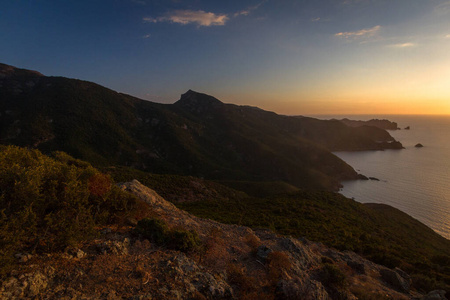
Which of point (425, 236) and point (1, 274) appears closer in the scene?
point (1, 274)

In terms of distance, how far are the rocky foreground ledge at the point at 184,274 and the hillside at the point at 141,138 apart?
72.1 meters

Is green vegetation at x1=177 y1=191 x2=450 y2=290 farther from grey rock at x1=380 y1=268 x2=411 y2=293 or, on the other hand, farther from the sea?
the sea

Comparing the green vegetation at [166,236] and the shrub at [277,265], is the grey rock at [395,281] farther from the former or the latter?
the green vegetation at [166,236]

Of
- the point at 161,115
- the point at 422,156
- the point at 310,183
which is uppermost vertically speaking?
the point at 161,115

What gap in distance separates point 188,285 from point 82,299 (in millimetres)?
3322

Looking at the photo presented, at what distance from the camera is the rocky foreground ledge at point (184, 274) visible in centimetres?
598

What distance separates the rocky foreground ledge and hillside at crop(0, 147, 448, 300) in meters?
0.03

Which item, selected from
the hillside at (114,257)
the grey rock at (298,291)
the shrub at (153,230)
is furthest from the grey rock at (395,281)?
the shrub at (153,230)

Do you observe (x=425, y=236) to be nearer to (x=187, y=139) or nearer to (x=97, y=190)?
(x=97, y=190)

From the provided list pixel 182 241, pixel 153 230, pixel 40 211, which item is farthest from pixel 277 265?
pixel 40 211

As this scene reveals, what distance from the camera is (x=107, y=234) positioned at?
9.06m

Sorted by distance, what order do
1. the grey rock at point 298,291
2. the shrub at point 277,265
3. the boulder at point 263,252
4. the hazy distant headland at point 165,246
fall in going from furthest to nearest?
1. the boulder at point 263,252
2. the shrub at point 277,265
3. the grey rock at point 298,291
4. the hazy distant headland at point 165,246

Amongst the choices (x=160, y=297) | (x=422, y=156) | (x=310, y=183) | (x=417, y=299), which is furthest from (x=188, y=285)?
(x=422, y=156)

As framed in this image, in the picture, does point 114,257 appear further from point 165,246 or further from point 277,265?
point 277,265
